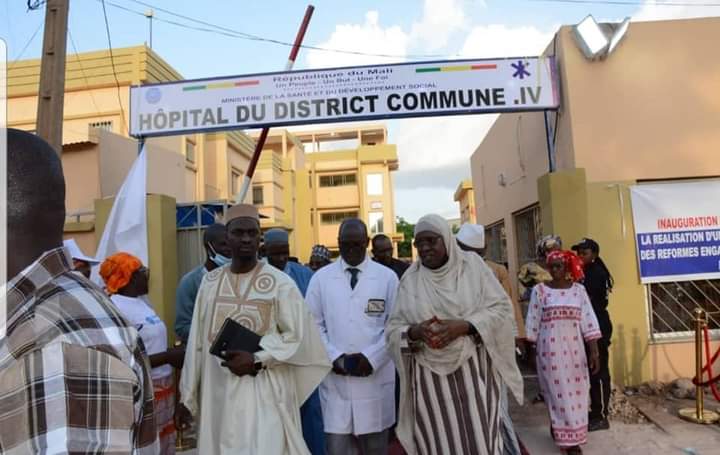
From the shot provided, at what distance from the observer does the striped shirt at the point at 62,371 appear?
0.83 m

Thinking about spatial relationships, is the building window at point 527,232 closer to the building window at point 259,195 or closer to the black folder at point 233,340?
the black folder at point 233,340

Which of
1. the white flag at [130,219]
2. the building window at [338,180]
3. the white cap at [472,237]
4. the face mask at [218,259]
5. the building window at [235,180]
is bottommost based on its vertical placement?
the face mask at [218,259]

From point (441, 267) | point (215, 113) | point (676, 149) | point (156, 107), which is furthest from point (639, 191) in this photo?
point (156, 107)

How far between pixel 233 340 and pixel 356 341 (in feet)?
3.16

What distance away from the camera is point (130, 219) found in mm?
6258

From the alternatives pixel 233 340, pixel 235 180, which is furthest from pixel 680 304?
pixel 235 180

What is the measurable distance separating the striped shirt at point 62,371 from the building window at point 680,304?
6.09 meters

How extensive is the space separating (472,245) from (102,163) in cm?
729

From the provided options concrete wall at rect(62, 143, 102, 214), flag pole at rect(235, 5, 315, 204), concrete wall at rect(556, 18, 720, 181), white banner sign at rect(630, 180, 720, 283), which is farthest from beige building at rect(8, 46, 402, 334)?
white banner sign at rect(630, 180, 720, 283)

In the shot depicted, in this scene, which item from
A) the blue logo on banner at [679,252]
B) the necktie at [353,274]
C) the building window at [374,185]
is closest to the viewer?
the necktie at [353,274]

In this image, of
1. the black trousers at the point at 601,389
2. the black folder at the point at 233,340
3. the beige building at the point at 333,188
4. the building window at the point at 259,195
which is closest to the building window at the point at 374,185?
the beige building at the point at 333,188

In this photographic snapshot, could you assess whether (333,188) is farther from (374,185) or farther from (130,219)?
(130,219)

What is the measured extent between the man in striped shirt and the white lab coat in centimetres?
226

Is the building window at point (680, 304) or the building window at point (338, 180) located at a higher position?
the building window at point (338, 180)
